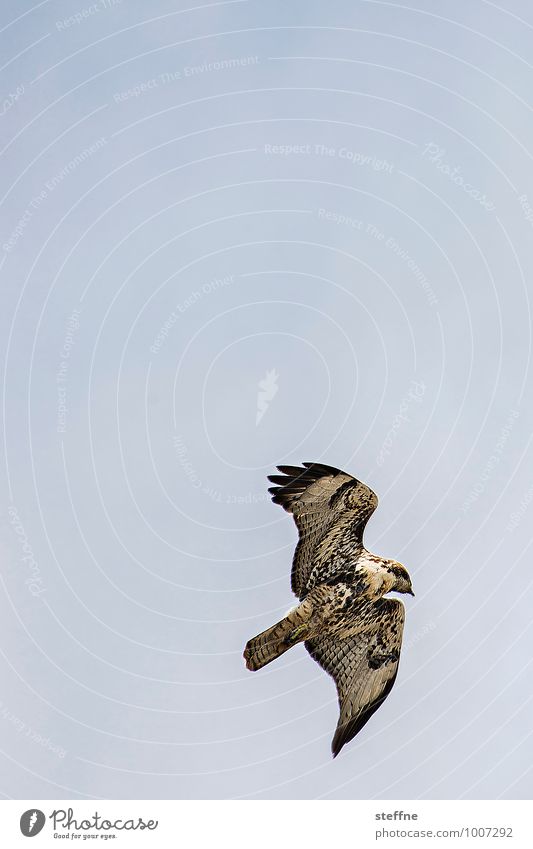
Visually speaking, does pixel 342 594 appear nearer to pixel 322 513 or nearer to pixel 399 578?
pixel 399 578

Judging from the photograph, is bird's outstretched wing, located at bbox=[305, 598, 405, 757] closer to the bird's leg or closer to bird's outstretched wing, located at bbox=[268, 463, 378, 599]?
the bird's leg

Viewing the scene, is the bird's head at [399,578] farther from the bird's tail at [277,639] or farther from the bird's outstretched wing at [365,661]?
the bird's tail at [277,639]

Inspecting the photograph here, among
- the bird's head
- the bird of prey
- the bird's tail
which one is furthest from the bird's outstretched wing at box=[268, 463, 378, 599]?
the bird's head

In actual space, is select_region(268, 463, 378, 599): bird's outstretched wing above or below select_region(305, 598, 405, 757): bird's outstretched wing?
above
